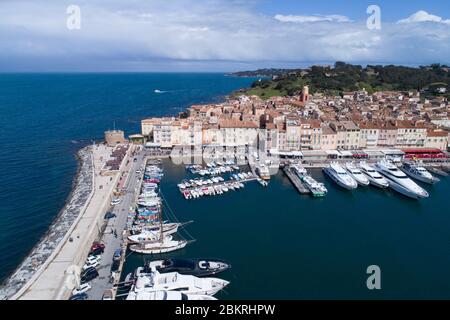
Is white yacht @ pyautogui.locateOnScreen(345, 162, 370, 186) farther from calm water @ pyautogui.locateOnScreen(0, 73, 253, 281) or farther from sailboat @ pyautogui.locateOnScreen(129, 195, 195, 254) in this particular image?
calm water @ pyautogui.locateOnScreen(0, 73, 253, 281)

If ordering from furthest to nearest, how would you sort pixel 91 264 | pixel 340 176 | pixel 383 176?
pixel 383 176
pixel 340 176
pixel 91 264

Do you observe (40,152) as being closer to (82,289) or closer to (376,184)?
(82,289)

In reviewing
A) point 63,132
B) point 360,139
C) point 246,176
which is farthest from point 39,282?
point 63,132

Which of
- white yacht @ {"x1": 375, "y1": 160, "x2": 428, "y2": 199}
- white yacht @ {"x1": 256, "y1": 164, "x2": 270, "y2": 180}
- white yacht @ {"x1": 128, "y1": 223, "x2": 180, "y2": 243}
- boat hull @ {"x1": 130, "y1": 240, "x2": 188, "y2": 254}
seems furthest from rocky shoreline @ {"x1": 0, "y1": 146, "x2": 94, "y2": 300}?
white yacht @ {"x1": 375, "y1": 160, "x2": 428, "y2": 199}

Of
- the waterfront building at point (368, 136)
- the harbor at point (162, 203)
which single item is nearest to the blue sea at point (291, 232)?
the harbor at point (162, 203)

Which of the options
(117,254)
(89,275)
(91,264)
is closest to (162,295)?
(89,275)
